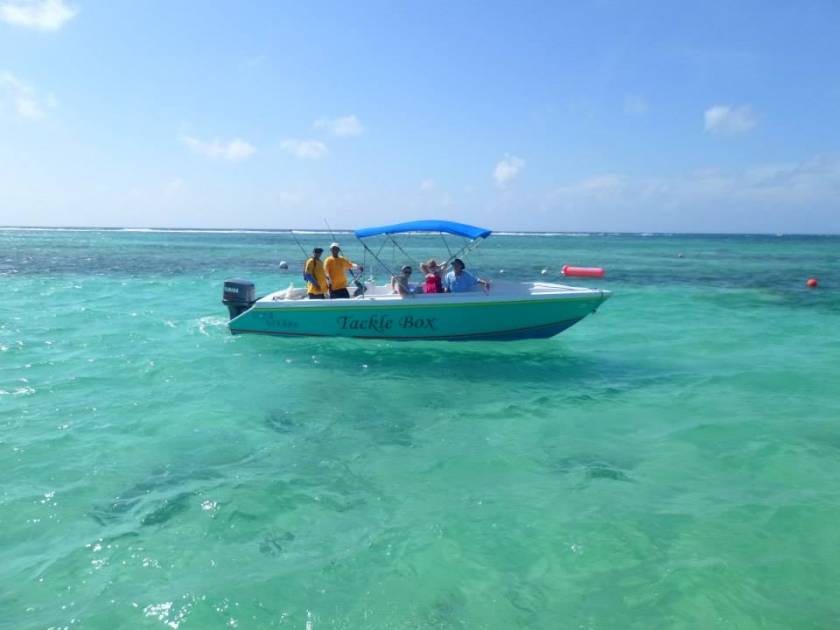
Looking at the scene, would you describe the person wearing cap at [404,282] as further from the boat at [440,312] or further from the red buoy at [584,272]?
the red buoy at [584,272]

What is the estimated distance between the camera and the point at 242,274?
33062 millimetres

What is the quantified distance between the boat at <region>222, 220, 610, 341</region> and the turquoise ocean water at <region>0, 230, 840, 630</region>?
39cm

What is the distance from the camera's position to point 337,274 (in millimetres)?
13531

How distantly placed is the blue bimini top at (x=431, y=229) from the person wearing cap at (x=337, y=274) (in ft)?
2.48

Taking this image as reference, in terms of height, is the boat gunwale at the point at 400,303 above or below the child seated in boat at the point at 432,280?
below

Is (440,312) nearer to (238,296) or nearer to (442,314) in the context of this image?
(442,314)

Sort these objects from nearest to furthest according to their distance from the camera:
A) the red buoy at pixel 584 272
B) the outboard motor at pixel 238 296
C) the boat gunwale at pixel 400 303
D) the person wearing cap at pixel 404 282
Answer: the boat gunwale at pixel 400 303 → the person wearing cap at pixel 404 282 → the outboard motor at pixel 238 296 → the red buoy at pixel 584 272

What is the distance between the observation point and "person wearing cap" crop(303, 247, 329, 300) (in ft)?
44.0

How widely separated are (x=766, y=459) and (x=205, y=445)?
6565mm

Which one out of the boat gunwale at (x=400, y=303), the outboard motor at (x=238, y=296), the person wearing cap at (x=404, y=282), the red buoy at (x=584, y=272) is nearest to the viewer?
the boat gunwale at (x=400, y=303)

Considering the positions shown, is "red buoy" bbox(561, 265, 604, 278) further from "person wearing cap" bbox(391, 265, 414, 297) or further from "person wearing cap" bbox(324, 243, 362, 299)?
"person wearing cap" bbox(391, 265, 414, 297)

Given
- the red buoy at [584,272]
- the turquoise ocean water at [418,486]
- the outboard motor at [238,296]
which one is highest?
the outboard motor at [238,296]

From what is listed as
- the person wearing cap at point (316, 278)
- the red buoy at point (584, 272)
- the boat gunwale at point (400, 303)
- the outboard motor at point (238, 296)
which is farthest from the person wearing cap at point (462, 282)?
the red buoy at point (584, 272)

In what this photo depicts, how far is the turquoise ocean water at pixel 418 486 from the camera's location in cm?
468
